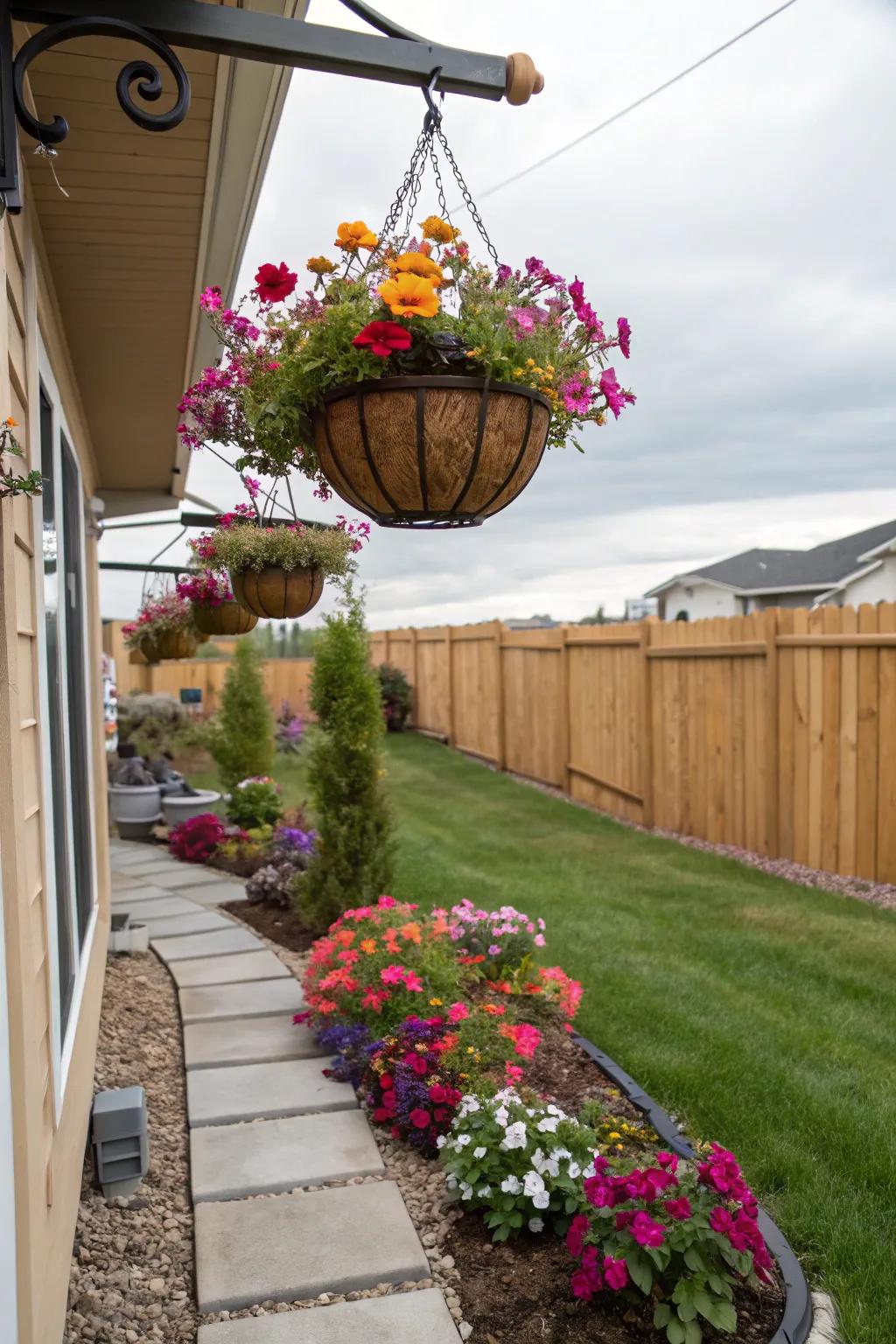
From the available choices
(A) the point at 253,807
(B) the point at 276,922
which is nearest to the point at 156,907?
(B) the point at 276,922

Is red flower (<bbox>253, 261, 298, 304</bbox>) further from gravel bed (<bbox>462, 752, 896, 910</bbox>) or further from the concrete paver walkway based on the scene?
gravel bed (<bbox>462, 752, 896, 910</bbox>)

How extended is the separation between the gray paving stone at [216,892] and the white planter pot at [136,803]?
6.98 ft

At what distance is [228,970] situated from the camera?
4.69 m

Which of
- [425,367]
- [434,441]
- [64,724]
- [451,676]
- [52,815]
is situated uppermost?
[425,367]

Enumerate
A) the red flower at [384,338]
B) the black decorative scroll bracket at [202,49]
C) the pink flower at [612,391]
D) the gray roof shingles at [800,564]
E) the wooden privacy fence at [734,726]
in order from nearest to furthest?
the black decorative scroll bracket at [202,49], the red flower at [384,338], the pink flower at [612,391], the wooden privacy fence at [734,726], the gray roof shingles at [800,564]

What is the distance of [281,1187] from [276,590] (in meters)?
1.78

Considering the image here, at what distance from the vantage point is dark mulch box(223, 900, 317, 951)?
204 inches

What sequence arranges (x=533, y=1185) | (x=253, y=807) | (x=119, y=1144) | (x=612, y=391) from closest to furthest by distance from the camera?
(x=612, y=391) → (x=533, y=1185) → (x=119, y=1144) → (x=253, y=807)

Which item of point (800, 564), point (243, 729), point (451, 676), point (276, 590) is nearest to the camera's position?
point (276, 590)

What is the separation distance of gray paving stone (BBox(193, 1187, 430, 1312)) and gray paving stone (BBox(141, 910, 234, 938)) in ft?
8.98

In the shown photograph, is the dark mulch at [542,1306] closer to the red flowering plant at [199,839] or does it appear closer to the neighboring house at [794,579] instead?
the red flowering plant at [199,839]

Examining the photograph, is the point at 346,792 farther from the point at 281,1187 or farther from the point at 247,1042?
the point at 281,1187

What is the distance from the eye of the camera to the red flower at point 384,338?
1476 millimetres

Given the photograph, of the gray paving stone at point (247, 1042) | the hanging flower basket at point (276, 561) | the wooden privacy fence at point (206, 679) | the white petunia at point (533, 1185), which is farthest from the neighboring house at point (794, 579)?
the white petunia at point (533, 1185)
